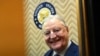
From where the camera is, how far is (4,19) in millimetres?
1117

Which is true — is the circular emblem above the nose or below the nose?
above

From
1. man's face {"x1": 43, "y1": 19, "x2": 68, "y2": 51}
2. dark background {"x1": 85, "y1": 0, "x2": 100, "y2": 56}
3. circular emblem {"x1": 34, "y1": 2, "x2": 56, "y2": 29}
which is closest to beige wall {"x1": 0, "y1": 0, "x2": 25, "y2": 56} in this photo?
circular emblem {"x1": 34, "y1": 2, "x2": 56, "y2": 29}

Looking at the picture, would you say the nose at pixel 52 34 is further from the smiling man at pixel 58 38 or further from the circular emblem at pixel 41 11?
the circular emblem at pixel 41 11

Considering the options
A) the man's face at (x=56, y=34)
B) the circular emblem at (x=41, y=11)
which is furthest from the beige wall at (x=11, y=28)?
the man's face at (x=56, y=34)

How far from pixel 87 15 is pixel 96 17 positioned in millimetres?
15

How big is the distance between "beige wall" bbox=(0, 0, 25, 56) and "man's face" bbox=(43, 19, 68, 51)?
43 centimetres

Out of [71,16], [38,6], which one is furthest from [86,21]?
[38,6]

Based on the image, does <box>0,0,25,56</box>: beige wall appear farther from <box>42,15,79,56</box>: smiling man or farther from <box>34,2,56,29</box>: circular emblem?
<box>42,15,79,56</box>: smiling man

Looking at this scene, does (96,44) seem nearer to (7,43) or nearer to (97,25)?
(97,25)

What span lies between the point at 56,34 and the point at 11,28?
52cm

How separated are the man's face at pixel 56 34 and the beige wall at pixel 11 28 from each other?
1.40 feet

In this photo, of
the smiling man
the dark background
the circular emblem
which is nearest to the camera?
the dark background

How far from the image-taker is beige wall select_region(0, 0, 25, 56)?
1087 mm

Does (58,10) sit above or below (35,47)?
above
